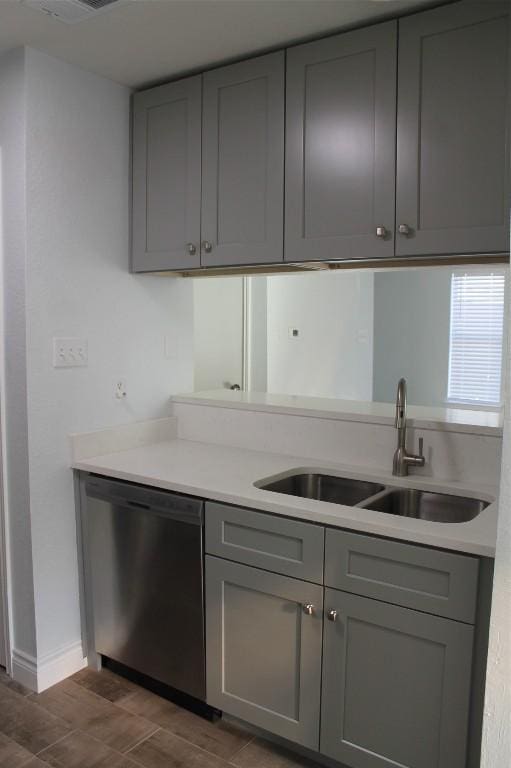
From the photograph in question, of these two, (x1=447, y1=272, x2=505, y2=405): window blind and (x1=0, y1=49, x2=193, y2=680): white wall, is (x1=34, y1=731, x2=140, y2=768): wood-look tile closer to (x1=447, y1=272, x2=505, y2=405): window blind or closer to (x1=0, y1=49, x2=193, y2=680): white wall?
(x1=0, y1=49, x2=193, y2=680): white wall

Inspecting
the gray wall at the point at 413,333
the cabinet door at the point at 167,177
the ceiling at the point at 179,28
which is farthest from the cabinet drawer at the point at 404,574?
the gray wall at the point at 413,333

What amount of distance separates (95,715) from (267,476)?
41.1 inches

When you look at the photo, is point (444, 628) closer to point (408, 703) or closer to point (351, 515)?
point (408, 703)

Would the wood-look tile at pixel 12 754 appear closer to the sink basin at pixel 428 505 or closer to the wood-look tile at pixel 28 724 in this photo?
the wood-look tile at pixel 28 724

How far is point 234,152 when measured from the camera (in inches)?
90.4

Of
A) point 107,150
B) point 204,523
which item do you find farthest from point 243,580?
point 107,150

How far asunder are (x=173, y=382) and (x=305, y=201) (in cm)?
112

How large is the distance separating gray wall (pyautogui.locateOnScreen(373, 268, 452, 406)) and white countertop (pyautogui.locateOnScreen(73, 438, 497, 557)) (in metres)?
4.22

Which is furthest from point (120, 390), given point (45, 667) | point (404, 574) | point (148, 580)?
point (404, 574)

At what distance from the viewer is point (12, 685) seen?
7.87 feet

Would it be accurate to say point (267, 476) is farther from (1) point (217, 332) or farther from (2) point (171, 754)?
(1) point (217, 332)

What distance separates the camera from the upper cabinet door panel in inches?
86.4

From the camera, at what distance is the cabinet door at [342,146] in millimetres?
1961

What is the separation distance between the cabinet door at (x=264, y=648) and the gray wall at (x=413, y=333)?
15.5ft
